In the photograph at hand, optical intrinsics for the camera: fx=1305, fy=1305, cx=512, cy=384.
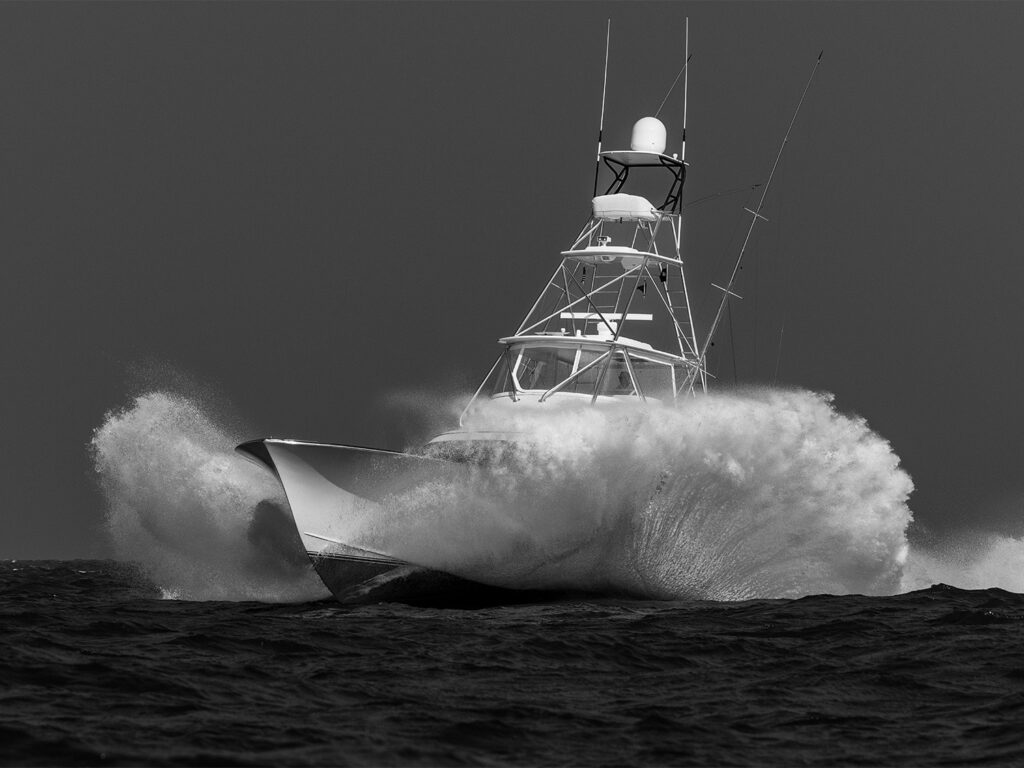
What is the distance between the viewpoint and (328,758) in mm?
9344

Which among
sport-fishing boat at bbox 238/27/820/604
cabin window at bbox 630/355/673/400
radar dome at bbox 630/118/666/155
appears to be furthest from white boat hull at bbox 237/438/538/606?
radar dome at bbox 630/118/666/155

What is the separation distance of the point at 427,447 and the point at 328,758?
12928 millimetres

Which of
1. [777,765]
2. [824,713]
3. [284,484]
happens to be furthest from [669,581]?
[777,765]

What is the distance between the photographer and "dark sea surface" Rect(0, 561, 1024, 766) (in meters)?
9.90

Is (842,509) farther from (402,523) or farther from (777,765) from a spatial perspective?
(777,765)

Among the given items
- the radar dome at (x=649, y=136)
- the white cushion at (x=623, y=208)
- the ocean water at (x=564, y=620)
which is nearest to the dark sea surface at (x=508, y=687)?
the ocean water at (x=564, y=620)

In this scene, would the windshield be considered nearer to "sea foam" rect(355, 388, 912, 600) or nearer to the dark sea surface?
"sea foam" rect(355, 388, 912, 600)

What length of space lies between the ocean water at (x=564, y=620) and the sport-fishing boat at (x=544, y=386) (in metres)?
0.28

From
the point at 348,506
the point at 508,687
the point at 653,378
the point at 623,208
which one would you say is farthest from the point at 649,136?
the point at 508,687

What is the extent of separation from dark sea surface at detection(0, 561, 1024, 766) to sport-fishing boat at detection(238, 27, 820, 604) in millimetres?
1635

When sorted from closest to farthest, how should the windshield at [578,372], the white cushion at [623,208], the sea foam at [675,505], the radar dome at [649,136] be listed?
the sea foam at [675,505], the windshield at [578,372], the white cushion at [623,208], the radar dome at [649,136]

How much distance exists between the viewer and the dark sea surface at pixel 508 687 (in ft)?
32.5

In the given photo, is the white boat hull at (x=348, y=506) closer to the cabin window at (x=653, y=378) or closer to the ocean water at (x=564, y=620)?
the ocean water at (x=564, y=620)

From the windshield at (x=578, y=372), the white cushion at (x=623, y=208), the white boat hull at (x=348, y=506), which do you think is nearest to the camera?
the white boat hull at (x=348, y=506)
